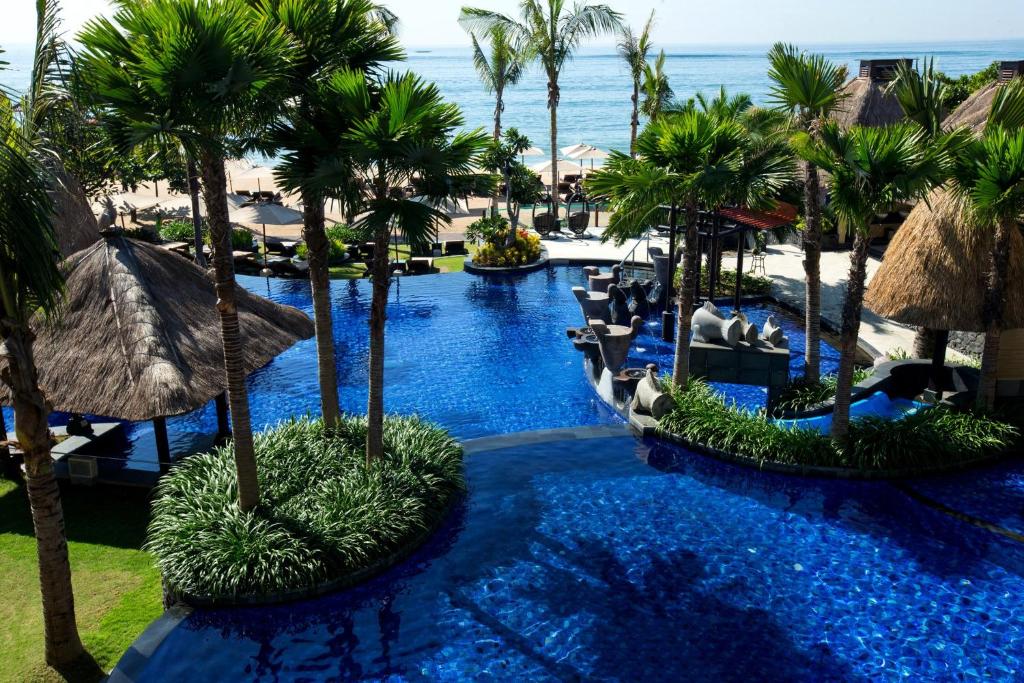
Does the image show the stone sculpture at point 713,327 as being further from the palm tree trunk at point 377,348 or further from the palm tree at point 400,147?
the palm tree trunk at point 377,348

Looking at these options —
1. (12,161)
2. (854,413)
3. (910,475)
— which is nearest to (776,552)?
(910,475)

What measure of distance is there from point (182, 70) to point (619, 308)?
13246 millimetres

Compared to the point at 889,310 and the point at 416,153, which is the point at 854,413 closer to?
the point at 889,310

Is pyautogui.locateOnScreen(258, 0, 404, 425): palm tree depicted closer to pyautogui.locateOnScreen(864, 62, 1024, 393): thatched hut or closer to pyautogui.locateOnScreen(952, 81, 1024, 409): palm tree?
pyautogui.locateOnScreen(952, 81, 1024, 409): palm tree

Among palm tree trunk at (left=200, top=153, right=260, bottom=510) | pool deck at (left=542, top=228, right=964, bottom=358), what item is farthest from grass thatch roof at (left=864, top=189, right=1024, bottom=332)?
palm tree trunk at (left=200, top=153, right=260, bottom=510)

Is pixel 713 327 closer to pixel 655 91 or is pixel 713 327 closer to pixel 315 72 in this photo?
pixel 315 72

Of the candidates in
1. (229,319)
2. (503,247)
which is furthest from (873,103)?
(229,319)

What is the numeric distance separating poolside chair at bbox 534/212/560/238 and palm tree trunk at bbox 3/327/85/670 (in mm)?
26024

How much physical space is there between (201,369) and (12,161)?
5600 millimetres

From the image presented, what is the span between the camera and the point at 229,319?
983cm

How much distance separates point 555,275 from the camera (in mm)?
27328

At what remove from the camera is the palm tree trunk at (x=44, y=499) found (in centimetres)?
788

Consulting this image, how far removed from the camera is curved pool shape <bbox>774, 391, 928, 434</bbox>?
570 inches

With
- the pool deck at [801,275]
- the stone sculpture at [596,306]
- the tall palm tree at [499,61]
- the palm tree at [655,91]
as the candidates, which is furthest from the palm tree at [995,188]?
the tall palm tree at [499,61]
